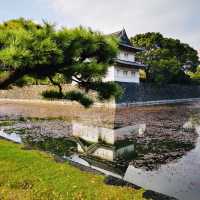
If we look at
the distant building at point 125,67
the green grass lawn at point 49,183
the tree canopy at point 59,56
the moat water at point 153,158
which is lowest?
the moat water at point 153,158

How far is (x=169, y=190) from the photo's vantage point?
4320 mm

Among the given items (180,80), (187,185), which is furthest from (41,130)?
(180,80)

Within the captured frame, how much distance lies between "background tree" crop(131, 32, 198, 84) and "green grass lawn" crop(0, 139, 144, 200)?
92.7 feet

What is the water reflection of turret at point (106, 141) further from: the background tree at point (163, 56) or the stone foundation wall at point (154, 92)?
the background tree at point (163, 56)

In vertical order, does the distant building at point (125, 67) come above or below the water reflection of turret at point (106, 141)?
above

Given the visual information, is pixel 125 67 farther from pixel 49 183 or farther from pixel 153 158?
pixel 49 183

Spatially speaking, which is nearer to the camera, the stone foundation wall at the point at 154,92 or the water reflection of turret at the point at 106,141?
the water reflection of turret at the point at 106,141

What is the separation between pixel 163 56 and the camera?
1318 inches

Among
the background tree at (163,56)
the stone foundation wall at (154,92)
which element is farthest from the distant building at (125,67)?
the background tree at (163,56)

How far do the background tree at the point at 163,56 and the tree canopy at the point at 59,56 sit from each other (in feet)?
94.3

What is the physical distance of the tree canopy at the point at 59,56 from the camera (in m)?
2.76

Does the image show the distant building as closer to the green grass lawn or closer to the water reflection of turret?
the water reflection of turret

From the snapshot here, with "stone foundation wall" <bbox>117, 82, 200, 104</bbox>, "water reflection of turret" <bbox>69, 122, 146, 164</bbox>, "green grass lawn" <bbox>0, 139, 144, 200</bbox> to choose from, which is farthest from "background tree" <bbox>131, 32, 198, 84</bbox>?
"green grass lawn" <bbox>0, 139, 144, 200</bbox>

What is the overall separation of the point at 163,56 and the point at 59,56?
32.0 meters
